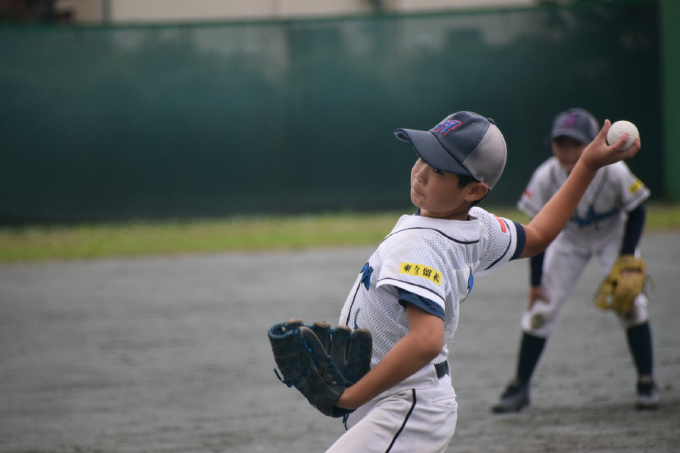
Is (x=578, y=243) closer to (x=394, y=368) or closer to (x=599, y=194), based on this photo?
(x=599, y=194)

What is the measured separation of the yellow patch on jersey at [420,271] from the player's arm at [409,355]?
0.29 ft

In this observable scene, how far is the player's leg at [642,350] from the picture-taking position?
455 centimetres

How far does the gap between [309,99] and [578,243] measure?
9803 mm

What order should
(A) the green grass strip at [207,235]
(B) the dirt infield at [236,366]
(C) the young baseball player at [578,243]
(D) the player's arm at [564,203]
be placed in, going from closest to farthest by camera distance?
(D) the player's arm at [564,203], (B) the dirt infield at [236,366], (C) the young baseball player at [578,243], (A) the green grass strip at [207,235]

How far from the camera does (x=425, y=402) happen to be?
7.54 feet

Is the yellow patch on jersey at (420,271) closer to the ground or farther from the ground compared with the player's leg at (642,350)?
farther from the ground

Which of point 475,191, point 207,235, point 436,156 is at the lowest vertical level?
point 207,235

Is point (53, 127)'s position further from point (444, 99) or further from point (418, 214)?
point (418, 214)

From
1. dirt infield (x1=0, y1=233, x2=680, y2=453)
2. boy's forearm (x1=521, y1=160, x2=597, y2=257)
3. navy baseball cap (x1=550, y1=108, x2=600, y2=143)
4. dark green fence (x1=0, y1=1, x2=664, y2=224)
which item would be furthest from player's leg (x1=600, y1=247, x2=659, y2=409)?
dark green fence (x1=0, y1=1, x2=664, y2=224)

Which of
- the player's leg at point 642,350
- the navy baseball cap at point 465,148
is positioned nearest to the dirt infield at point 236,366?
the player's leg at point 642,350

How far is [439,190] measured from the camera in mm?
2260

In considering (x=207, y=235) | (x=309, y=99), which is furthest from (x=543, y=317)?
(x=309, y=99)

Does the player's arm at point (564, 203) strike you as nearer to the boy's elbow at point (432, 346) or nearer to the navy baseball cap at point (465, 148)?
the navy baseball cap at point (465, 148)

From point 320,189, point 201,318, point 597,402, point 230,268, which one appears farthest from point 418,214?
point 320,189
